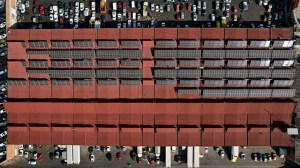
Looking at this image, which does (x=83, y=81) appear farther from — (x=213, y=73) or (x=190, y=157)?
(x=190, y=157)

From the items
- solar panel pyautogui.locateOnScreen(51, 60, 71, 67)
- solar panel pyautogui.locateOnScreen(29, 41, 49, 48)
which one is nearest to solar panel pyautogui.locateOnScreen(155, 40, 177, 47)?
solar panel pyautogui.locateOnScreen(51, 60, 71, 67)

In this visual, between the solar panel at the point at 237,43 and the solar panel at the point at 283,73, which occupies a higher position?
the solar panel at the point at 237,43

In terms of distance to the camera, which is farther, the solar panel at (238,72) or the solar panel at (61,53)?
the solar panel at (61,53)

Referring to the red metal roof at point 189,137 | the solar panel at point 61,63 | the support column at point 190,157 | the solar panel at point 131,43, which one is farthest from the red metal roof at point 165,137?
the solar panel at point 61,63

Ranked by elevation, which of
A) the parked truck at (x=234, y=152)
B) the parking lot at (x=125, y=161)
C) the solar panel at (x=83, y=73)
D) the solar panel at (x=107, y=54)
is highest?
the solar panel at (x=107, y=54)

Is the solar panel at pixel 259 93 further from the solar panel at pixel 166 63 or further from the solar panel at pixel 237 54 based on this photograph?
the solar panel at pixel 166 63

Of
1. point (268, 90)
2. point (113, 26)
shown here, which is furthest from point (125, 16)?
point (268, 90)

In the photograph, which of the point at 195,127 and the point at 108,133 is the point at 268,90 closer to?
the point at 195,127
